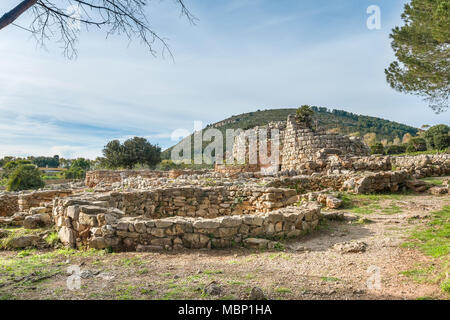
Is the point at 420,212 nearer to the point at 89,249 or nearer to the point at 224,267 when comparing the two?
the point at 224,267

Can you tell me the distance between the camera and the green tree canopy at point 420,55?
1157 cm

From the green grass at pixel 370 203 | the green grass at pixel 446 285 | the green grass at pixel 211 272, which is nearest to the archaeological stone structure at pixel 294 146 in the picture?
the green grass at pixel 370 203

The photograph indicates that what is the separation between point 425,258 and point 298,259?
1.88 meters

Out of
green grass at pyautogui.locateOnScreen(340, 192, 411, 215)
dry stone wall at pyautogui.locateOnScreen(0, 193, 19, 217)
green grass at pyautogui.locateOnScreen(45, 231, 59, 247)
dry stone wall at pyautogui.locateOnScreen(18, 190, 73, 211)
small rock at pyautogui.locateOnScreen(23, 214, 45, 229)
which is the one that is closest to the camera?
green grass at pyautogui.locateOnScreen(45, 231, 59, 247)

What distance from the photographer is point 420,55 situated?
1242cm

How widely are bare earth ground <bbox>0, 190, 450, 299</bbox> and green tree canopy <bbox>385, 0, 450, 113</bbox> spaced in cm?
957

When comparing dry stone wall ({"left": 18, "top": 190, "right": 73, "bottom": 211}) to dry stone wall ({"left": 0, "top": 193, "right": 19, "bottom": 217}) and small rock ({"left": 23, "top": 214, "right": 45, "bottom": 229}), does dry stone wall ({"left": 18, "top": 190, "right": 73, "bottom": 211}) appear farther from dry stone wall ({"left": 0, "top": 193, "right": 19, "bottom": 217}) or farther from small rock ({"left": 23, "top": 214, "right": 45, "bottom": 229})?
small rock ({"left": 23, "top": 214, "right": 45, "bottom": 229})

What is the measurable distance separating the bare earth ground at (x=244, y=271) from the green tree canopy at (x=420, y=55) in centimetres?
957

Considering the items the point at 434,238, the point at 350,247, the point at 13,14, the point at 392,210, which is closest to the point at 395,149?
the point at 392,210

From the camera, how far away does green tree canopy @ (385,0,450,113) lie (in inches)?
456

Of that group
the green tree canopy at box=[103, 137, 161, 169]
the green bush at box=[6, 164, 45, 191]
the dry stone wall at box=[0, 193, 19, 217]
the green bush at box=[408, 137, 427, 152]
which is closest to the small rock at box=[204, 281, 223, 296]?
the dry stone wall at box=[0, 193, 19, 217]

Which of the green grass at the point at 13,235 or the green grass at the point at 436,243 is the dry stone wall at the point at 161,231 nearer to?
the green grass at the point at 13,235

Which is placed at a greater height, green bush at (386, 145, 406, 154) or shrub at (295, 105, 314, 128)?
shrub at (295, 105, 314, 128)

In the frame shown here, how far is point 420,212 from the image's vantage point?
23.3 ft
